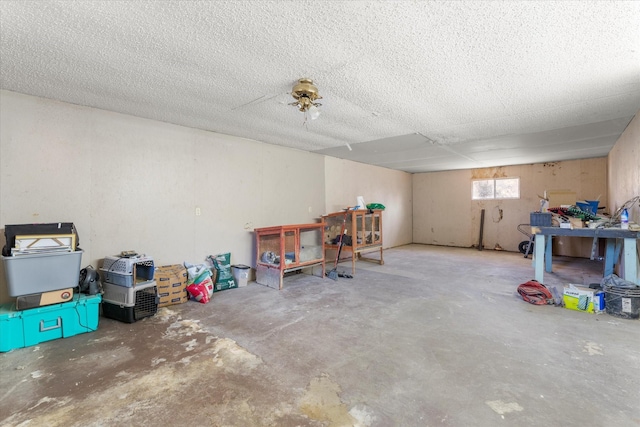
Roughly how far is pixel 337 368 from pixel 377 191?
6172 mm

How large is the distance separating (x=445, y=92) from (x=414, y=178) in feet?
22.4

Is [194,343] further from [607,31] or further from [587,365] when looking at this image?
[607,31]

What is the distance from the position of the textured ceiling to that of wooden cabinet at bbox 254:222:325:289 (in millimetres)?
1673

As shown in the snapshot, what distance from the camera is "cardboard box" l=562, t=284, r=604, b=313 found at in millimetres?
3270

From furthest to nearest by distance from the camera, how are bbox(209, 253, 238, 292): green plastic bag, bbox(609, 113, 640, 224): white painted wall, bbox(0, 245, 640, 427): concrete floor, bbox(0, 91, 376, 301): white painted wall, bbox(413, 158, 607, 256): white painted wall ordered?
bbox(413, 158, 607, 256): white painted wall → bbox(209, 253, 238, 292): green plastic bag → bbox(609, 113, 640, 224): white painted wall → bbox(0, 91, 376, 301): white painted wall → bbox(0, 245, 640, 427): concrete floor

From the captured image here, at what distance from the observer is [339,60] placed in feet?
7.46

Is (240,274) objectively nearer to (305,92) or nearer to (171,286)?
(171,286)

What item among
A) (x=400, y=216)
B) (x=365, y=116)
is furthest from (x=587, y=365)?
(x=400, y=216)

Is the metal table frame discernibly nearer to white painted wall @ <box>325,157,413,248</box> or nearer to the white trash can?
white painted wall @ <box>325,157,413,248</box>

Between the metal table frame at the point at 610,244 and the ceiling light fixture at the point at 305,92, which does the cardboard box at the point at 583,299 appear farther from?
the ceiling light fixture at the point at 305,92

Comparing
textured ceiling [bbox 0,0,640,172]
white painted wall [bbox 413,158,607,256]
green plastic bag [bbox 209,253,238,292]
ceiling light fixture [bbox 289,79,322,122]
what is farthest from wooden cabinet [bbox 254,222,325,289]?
white painted wall [bbox 413,158,607,256]

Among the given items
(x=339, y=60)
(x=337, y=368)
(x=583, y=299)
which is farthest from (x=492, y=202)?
(x=337, y=368)

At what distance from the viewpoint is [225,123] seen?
A: 3.99m

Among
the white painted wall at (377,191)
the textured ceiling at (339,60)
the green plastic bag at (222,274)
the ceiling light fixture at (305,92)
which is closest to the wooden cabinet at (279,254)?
the green plastic bag at (222,274)
